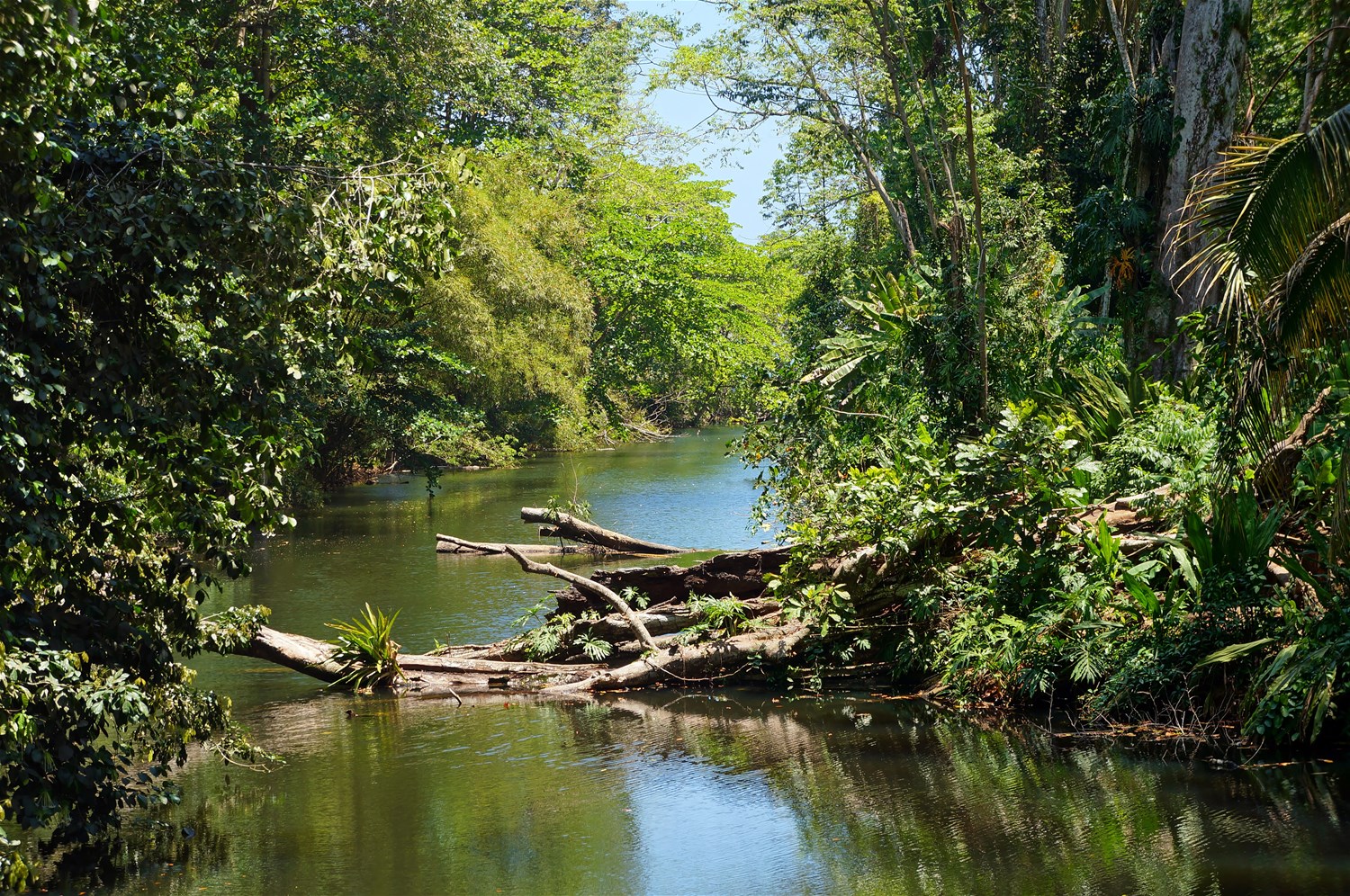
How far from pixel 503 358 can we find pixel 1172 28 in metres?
18.6

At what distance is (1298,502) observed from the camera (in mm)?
9094

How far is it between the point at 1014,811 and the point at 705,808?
198 centimetres

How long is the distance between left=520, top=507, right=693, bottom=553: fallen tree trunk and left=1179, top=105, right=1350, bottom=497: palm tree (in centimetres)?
967

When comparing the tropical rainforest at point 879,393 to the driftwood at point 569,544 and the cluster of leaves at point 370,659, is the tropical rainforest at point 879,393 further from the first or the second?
the driftwood at point 569,544

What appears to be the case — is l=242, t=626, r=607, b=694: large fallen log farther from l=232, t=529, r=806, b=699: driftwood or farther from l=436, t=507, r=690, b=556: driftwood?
l=436, t=507, r=690, b=556: driftwood

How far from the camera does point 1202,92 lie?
16.2 meters

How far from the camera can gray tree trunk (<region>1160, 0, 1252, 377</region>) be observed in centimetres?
1583

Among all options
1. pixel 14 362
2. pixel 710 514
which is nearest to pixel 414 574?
pixel 710 514

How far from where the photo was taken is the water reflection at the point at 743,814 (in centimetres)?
649

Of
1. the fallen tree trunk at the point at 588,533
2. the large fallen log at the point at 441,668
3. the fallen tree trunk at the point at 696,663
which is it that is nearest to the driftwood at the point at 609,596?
the fallen tree trunk at the point at 696,663

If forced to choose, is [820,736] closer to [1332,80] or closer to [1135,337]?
[1332,80]

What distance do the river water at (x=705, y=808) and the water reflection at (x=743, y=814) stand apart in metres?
0.02

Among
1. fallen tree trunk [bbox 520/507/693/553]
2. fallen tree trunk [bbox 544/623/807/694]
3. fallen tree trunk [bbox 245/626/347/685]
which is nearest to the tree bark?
fallen tree trunk [bbox 544/623/807/694]

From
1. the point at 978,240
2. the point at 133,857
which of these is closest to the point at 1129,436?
the point at 978,240
